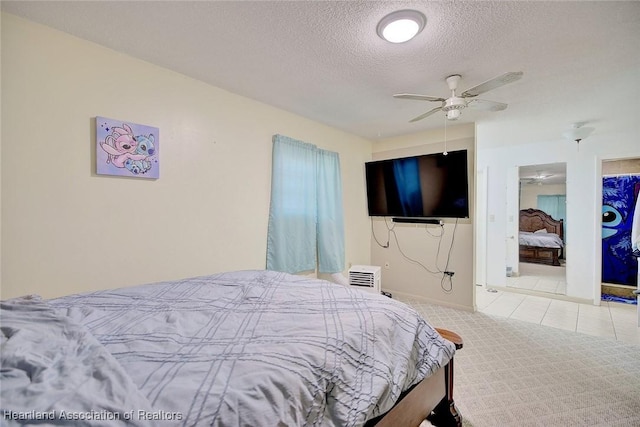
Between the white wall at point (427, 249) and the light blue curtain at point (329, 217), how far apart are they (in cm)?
101

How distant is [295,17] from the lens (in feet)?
5.22

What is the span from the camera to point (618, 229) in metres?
4.05

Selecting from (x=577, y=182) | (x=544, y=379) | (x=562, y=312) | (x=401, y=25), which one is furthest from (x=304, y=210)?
(x=577, y=182)

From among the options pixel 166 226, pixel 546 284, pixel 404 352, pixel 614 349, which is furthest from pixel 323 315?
pixel 546 284

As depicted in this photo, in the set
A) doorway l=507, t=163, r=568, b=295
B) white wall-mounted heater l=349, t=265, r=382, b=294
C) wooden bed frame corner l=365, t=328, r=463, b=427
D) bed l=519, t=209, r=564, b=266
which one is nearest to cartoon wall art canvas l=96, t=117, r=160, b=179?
wooden bed frame corner l=365, t=328, r=463, b=427

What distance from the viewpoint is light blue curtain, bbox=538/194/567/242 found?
5020 millimetres

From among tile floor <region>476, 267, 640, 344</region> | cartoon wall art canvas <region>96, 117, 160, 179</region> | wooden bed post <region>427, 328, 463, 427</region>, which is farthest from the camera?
tile floor <region>476, 267, 640, 344</region>

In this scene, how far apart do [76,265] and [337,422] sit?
1938 mm

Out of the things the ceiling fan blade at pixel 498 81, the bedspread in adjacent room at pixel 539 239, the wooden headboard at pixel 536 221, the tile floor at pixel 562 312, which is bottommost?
the tile floor at pixel 562 312

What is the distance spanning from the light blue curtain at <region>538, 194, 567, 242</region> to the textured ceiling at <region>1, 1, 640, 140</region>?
2815 mm

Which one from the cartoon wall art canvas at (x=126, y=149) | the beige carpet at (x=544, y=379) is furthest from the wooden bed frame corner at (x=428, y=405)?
the cartoon wall art canvas at (x=126, y=149)

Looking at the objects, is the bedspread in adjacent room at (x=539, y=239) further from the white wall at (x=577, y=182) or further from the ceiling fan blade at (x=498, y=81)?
the ceiling fan blade at (x=498, y=81)

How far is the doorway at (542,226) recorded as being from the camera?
497 cm

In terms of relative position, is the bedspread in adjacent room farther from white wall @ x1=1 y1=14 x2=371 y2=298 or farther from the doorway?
white wall @ x1=1 y1=14 x2=371 y2=298
